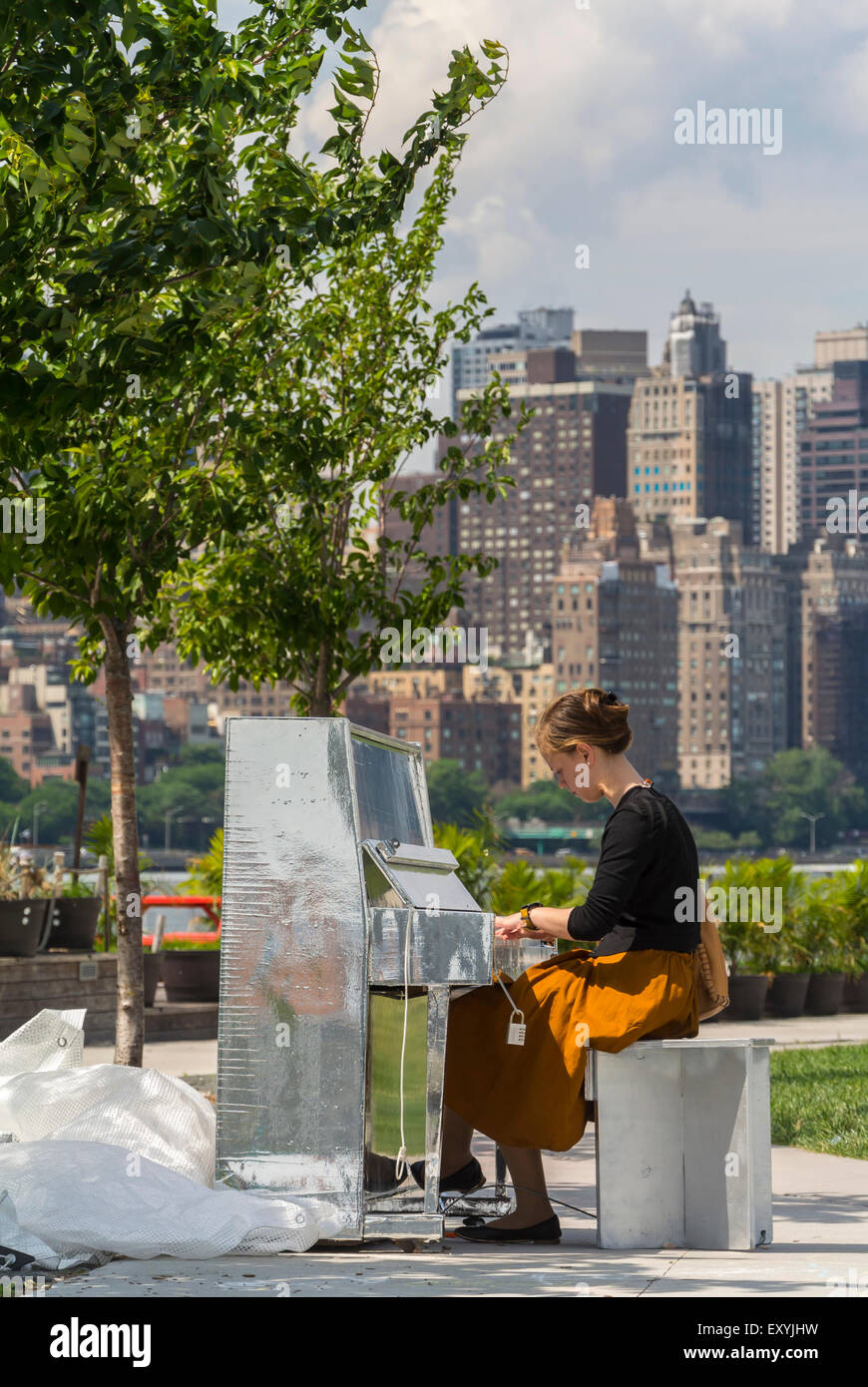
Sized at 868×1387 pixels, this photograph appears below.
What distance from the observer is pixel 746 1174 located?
5664mm

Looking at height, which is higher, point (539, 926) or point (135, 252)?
point (135, 252)

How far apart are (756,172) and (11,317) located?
16796cm

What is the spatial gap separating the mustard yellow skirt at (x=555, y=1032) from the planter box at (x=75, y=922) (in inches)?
316

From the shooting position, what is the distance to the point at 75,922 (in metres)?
13.6

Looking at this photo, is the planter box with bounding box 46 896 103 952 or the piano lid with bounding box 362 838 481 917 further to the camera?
the planter box with bounding box 46 896 103 952

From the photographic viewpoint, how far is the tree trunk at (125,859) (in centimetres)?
905

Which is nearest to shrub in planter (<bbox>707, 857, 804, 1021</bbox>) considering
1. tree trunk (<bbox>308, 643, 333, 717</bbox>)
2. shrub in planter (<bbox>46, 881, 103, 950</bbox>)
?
shrub in planter (<bbox>46, 881, 103, 950</bbox>)

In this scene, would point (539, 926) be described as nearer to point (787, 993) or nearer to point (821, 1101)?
point (821, 1101)

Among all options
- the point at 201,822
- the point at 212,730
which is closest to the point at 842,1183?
the point at 201,822

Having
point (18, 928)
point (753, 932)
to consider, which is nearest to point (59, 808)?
point (753, 932)

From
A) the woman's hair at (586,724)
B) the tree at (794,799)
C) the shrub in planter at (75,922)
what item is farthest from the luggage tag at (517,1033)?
the tree at (794,799)

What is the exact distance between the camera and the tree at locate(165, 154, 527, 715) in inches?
399

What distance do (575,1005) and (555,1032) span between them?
108 mm

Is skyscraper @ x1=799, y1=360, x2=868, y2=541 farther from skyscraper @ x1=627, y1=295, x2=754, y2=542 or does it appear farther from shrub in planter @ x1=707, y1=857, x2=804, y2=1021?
shrub in planter @ x1=707, y1=857, x2=804, y2=1021
